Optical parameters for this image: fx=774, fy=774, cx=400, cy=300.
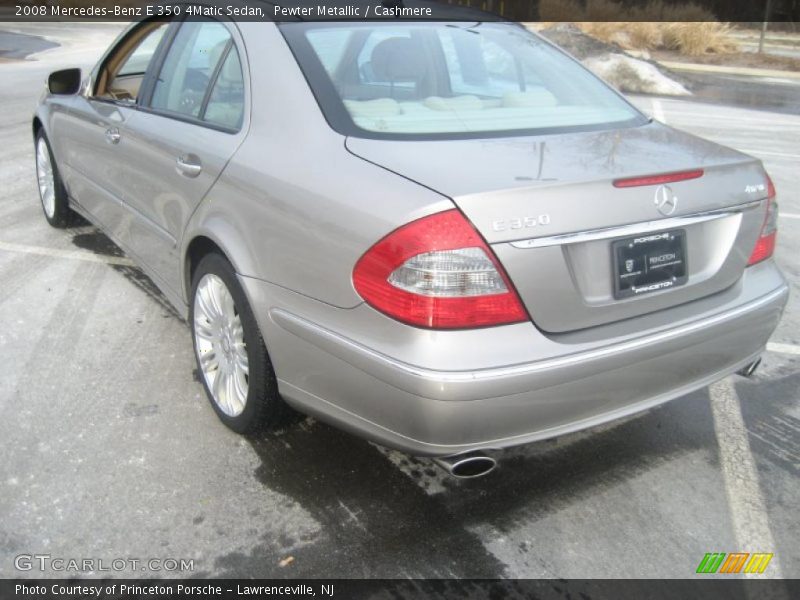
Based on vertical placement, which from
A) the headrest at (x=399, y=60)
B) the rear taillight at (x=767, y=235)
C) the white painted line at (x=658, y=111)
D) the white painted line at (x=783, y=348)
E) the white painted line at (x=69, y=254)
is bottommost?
the white painted line at (x=783, y=348)

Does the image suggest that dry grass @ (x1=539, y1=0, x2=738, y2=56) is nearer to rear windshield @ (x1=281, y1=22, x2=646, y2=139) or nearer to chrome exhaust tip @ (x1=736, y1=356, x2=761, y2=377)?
rear windshield @ (x1=281, y1=22, x2=646, y2=139)

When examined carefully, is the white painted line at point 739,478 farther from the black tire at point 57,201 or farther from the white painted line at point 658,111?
the white painted line at point 658,111

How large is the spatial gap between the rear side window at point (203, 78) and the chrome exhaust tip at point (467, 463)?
4.87 ft

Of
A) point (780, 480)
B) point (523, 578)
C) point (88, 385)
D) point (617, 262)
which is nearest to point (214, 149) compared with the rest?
point (88, 385)

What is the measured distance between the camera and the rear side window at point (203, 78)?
9.91ft

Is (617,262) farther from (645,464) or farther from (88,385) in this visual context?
(88,385)

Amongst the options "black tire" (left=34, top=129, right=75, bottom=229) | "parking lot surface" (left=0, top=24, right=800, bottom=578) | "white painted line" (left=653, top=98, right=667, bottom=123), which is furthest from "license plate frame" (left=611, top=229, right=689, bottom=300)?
"white painted line" (left=653, top=98, right=667, bottom=123)

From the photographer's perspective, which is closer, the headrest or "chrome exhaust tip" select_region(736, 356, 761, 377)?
"chrome exhaust tip" select_region(736, 356, 761, 377)

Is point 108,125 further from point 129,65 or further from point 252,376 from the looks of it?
point 252,376

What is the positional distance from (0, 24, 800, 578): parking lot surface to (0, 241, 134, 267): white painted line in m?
1.07

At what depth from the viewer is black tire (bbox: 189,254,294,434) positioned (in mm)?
2758

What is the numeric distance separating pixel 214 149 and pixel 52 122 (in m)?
2.64

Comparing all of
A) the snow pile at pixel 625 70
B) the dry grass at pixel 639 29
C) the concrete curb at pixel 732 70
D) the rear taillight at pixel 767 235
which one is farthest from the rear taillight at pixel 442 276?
the dry grass at pixel 639 29

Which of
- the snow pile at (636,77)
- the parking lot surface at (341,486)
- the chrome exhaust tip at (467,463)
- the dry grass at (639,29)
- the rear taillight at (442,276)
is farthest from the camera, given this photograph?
the dry grass at (639,29)
